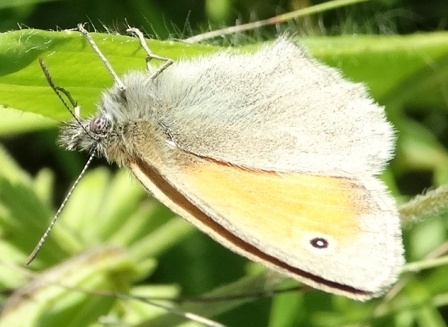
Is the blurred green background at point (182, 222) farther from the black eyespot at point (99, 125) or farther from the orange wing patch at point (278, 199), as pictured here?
the orange wing patch at point (278, 199)

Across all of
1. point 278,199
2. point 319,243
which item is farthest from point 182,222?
point 319,243

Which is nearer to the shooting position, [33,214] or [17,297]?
[17,297]

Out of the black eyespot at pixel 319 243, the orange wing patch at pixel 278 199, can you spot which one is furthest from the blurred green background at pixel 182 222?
the black eyespot at pixel 319 243

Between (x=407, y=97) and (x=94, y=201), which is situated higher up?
(x=407, y=97)

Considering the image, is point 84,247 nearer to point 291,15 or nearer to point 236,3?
point 291,15

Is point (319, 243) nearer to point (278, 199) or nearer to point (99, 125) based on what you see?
point (278, 199)

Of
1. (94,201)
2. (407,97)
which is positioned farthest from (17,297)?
(407,97)

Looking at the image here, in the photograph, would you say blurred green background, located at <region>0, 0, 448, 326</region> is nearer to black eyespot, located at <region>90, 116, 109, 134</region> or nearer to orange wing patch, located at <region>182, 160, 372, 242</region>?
black eyespot, located at <region>90, 116, 109, 134</region>
